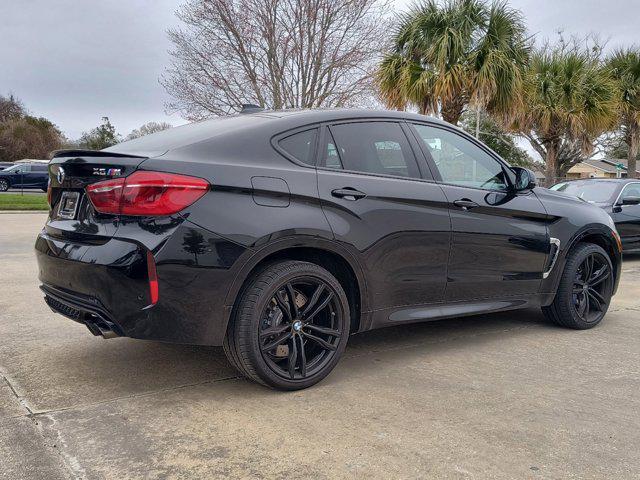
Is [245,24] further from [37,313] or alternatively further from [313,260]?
[313,260]

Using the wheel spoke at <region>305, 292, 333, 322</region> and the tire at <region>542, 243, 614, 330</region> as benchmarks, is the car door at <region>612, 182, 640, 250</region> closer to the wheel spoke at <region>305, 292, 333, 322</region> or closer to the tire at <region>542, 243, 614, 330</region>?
the tire at <region>542, 243, 614, 330</region>

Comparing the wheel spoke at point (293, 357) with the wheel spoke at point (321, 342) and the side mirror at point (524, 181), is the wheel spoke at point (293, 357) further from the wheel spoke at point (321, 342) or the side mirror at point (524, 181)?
the side mirror at point (524, 181)

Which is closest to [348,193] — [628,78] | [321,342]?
[321,342]

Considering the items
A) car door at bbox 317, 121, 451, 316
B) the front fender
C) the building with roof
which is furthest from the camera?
the building with roof

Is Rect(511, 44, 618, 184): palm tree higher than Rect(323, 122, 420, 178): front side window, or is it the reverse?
Rect(511, 44, 618, 184): palm tree

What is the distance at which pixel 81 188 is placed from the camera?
10.6 ft

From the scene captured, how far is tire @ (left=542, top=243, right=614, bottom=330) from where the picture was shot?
489cm

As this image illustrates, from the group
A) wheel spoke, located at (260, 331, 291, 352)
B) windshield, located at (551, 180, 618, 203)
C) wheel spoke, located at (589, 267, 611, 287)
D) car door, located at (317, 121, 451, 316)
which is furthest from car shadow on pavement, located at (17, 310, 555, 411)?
windshield, located at (551, 180, 618, 203)

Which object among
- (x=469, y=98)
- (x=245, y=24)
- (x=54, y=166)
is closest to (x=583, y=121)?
(x=469, y=98)

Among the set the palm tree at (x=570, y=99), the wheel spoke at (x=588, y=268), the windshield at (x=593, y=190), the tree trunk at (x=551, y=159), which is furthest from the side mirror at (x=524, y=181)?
the tree trunk at (x=551, y=159)

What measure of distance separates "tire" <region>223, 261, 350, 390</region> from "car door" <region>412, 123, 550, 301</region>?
982 mm

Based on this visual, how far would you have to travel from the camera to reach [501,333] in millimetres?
4848

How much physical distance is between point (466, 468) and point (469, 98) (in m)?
13.2

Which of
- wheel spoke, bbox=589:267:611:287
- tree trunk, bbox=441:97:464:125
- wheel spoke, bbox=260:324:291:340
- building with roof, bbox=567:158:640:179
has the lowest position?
wheel spoke, bbox=260:324:291:340
